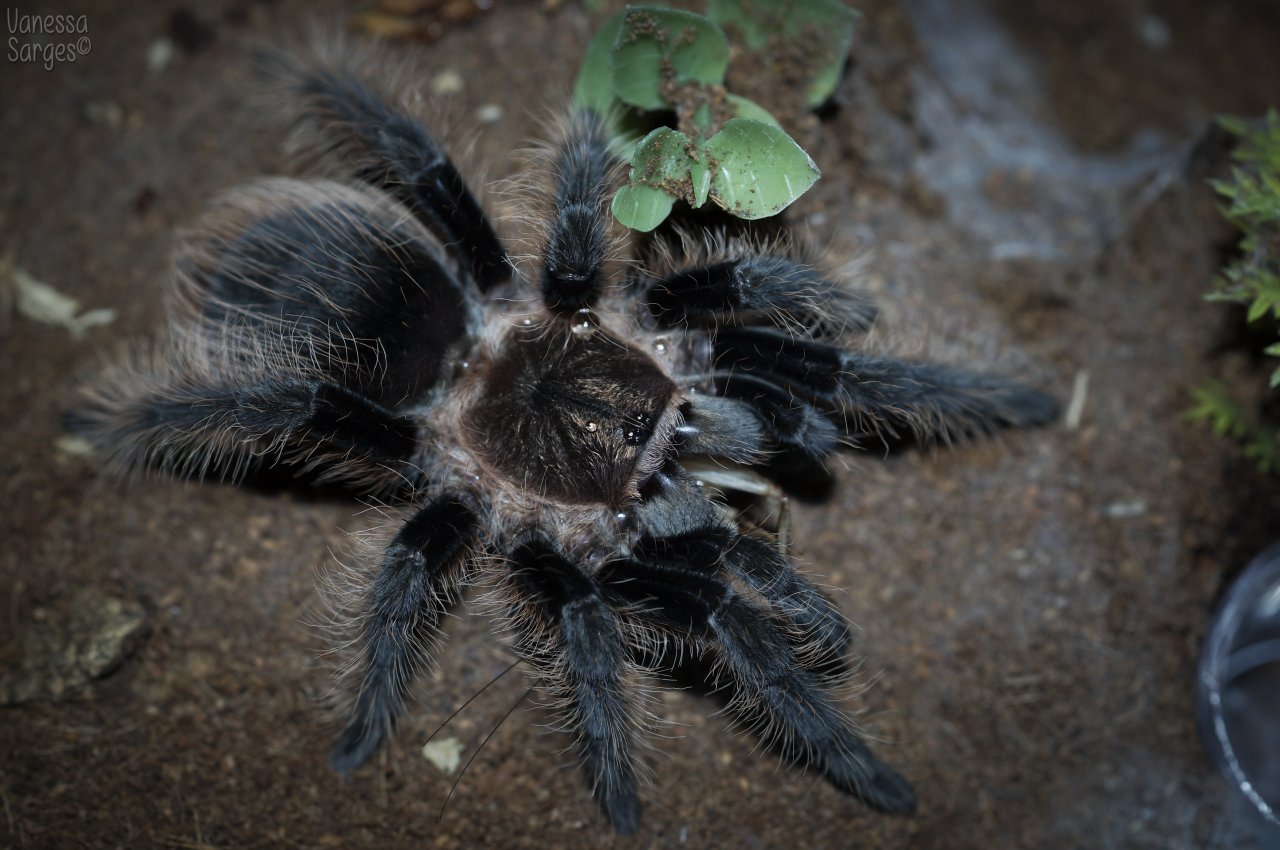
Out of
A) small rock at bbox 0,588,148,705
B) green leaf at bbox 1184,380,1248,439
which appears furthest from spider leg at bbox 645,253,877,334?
small rock at bbox 0,588,148,705

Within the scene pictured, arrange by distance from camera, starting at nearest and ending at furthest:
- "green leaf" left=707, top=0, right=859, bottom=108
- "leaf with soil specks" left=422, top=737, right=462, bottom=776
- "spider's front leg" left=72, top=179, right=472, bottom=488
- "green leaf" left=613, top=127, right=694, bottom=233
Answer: "spider's front leg" left=72, top=179, right=472, bottom=488, "green leaf" left=613, top=127, right=694, bottom=233, "leaf with soil specks" left=422, top=737, right=462, bottom=776, "green leaf" left=707, top=0, right=859, bottom=108

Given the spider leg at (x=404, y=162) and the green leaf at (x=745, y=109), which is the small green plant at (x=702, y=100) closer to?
the green leaf at (x=745, y=109)

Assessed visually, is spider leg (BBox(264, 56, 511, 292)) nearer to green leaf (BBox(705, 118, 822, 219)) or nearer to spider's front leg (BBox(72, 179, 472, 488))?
spider's front leg (BBox(72, 179, 472, 488))

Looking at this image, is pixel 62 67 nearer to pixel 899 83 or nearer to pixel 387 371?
pixel 387 371

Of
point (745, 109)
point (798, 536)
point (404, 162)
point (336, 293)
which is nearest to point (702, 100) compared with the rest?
point (745, 109)

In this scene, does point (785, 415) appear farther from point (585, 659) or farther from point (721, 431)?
point (585, 659)

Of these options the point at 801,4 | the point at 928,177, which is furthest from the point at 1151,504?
the point at 801,4
